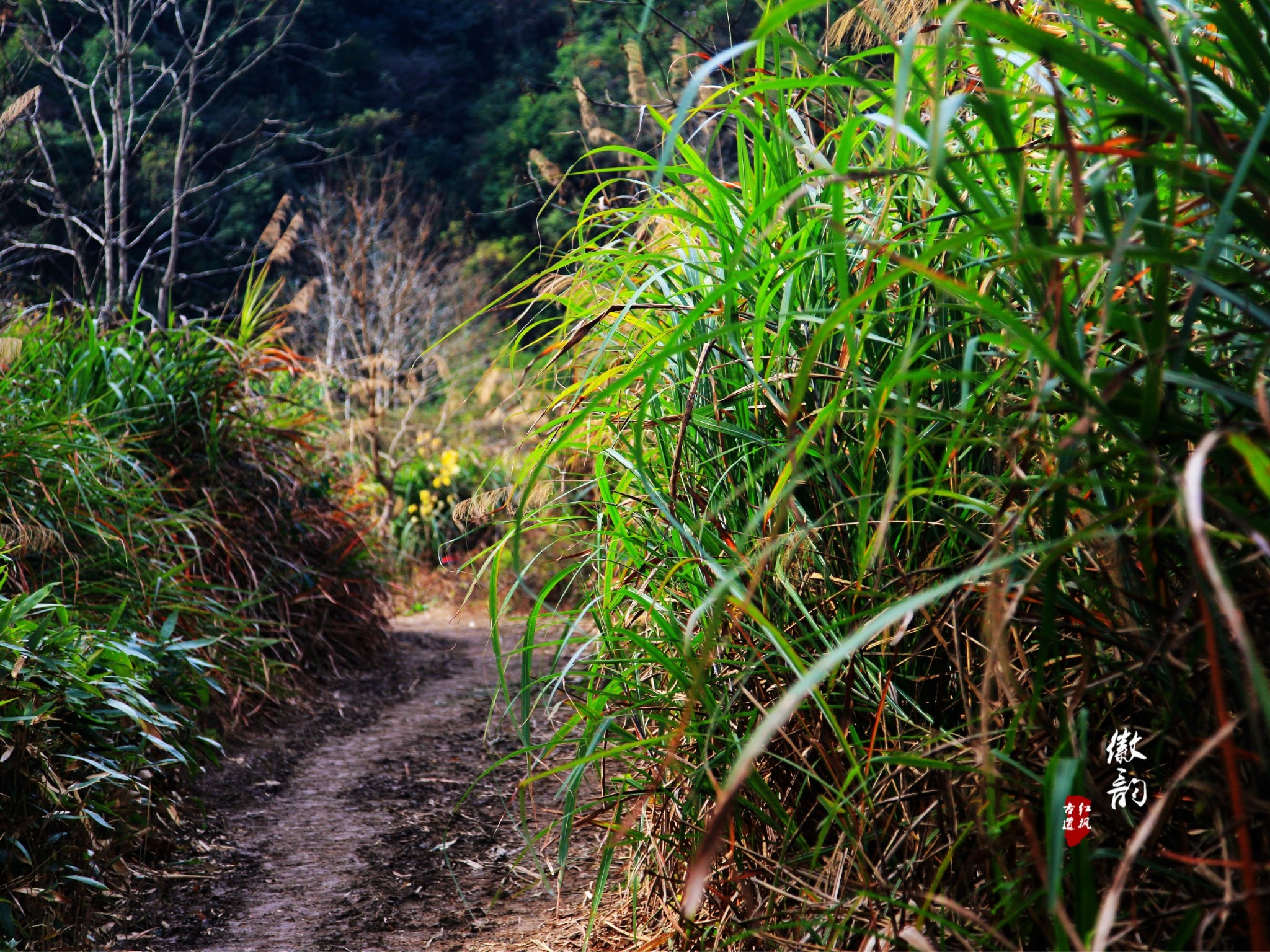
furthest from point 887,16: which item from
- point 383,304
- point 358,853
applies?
point 383,304

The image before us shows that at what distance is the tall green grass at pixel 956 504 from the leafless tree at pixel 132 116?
5.22 metres

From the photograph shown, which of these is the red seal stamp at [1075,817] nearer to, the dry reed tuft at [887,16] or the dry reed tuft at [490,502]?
the dry reed tuft at [490,502]

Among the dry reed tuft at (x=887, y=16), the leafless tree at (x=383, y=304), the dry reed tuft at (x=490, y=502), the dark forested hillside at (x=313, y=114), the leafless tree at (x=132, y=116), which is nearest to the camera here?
the dry reed tuft at (x=887, y=16)

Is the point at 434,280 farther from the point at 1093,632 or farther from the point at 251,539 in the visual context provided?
the point at 1093,632

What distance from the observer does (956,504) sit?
1061 mm

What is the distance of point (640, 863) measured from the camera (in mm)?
1462

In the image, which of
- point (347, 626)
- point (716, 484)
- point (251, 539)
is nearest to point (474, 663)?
point (347, 626)

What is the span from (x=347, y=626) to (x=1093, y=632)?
3.91 metres

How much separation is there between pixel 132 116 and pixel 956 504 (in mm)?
7909

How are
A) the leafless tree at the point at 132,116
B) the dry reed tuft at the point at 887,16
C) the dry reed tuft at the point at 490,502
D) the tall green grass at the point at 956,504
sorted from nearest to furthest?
the tall green grass at the point at 956,504 → the dry reed tuft at the point at 887,16 → the dry reed tuft at the point at 490,502 → the leafless tree at the point at 132,116

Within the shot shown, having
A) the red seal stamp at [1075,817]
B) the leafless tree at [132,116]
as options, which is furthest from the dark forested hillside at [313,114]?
the red seal stamp at [1075,817]

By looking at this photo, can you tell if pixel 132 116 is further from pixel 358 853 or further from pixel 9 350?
pixel 358 853

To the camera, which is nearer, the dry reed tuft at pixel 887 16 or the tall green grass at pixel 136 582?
the dry reed tuft at pixel 887 16

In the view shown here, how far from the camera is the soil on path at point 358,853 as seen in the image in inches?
68.8
